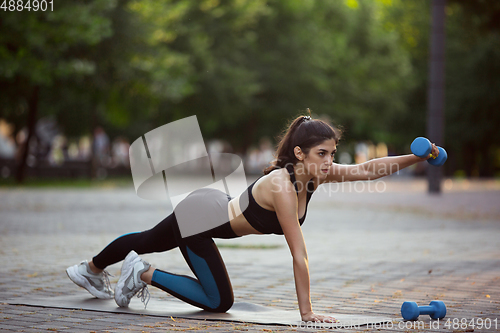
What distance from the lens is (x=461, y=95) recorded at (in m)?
37.0

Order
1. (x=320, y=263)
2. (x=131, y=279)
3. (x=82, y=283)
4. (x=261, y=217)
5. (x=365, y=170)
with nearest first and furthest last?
(x=261, y=217) → (x=365, y=170) → (x=131, y=279) → (x=82, y=283) → (x=320, y=263)

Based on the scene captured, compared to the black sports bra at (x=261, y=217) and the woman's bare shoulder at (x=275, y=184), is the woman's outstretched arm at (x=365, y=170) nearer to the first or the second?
the black sports bra at (x=261, y=217)

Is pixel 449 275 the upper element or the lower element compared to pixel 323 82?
lower

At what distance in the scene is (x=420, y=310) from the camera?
14.4 ft

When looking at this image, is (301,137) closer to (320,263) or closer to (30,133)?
(320,263)

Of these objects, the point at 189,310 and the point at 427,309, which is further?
the point at 189,310

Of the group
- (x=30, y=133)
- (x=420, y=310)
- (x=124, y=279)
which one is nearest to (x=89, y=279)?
(x=124, y=279)

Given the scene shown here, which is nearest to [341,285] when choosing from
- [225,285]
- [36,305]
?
[225,285]

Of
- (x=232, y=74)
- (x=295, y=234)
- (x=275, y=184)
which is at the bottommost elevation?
(x=295, y=234)

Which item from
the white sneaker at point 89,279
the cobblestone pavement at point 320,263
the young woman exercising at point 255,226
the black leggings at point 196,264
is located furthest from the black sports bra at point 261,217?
the white sneaker at point 89,279

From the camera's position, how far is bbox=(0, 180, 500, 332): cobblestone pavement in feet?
14.7

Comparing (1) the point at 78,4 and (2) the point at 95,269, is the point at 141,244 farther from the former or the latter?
(1) the point at 78,4

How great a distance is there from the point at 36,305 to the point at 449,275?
3.81 metres

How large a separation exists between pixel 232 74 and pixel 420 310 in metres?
27.5
